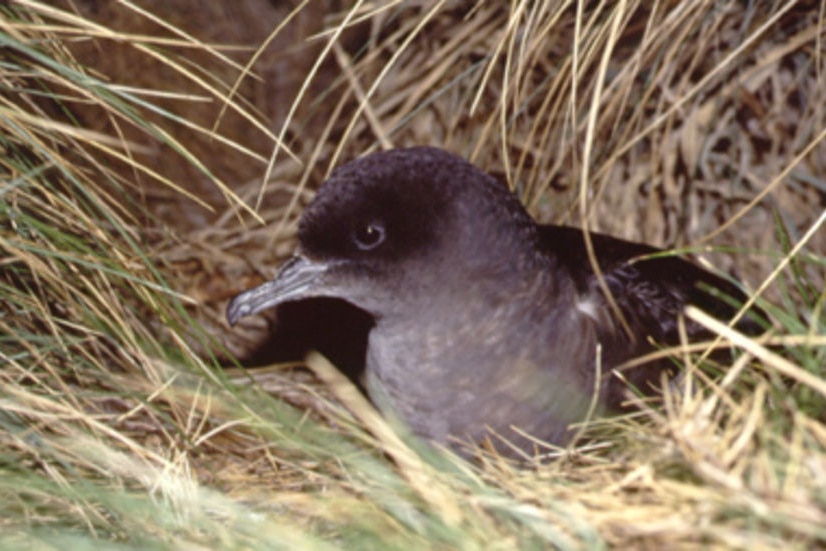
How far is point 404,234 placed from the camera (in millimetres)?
3115

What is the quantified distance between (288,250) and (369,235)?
184 centimetres

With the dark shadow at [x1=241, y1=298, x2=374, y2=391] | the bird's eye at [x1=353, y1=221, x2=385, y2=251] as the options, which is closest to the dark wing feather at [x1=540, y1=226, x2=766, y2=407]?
the bird's eye at [x1=353, y1=221, x2=385, y2=251]

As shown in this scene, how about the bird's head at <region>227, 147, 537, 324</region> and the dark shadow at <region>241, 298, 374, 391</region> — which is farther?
the dark shadow at <region>241, 298, 374, 391</region>

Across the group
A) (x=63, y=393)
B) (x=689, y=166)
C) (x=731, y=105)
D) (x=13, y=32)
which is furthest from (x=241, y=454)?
(x=731, y=105)

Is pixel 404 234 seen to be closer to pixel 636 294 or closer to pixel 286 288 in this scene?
pixel 286 288

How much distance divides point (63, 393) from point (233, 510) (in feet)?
2.19

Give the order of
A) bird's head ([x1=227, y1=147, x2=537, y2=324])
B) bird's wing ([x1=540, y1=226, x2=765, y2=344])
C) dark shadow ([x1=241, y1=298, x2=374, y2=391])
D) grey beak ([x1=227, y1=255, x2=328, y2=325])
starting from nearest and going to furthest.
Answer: bird's head ([x1=227, y1=147, x2=537, y2=324])
grey beak ([x1=227, y1=255, x2=328, y2=325])
bird's wing ([x1=540, y1=226, x2=765, y2=344])
dark shadow ([x1=241, y1=298, x2=374, y2=391])

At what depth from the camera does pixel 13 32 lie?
2.72 m

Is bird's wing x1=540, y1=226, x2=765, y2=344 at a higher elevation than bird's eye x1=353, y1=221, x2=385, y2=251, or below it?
below

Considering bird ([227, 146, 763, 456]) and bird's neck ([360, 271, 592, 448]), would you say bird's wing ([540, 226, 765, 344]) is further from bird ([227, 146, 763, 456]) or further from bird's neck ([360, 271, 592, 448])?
bird's neck ([360, 271, 592, 448])

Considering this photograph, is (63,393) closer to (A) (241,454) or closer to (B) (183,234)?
(A) (241,454)

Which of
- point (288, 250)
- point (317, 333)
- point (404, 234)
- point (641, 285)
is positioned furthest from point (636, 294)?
point (288, 250)

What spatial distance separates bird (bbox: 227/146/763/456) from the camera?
3109 mm

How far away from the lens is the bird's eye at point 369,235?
122 inches
